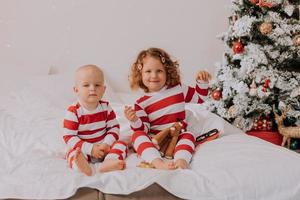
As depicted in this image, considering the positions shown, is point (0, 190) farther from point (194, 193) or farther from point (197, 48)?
point (197, 48)

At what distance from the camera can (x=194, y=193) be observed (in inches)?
63.6

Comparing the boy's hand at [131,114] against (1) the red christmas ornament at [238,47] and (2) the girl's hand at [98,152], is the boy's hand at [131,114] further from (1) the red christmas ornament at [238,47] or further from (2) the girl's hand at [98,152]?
(1) the red christmas ornament at [238,47]

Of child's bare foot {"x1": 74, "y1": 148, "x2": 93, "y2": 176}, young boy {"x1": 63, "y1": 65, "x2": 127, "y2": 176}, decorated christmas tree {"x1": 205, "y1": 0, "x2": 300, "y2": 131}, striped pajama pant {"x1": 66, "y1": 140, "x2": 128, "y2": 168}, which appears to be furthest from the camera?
decorated christmas tree {"x1": 205, "y1": 0, "x2": 300, "y2": 131}

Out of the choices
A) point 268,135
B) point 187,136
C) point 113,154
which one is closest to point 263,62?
point 268,135

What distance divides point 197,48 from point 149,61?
1.70 metres

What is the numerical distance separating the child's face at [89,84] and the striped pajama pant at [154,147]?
0.26 m

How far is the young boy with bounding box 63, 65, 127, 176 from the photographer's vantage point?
6.48ft

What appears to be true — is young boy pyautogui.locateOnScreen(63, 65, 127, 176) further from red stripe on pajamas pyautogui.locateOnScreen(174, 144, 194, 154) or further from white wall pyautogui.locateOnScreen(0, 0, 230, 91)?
white wall pyautogui.locateOnScreen(0, 0, 230, 91)

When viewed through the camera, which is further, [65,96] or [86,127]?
[65,96]

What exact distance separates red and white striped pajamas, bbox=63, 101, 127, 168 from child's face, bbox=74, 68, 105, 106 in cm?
7

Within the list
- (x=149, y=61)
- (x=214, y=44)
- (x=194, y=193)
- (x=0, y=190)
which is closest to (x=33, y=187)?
(x=0, y=190)

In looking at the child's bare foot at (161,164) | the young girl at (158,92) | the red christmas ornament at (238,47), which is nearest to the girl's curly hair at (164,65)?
the young girl at (158,92)

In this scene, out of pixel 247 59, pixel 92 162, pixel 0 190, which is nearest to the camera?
pixel 0 190

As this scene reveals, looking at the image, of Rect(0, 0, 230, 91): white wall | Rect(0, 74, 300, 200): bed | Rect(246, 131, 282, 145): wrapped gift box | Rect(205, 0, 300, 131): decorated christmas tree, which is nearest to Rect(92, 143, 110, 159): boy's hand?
Rect(0, 74, 300, 200): bed
